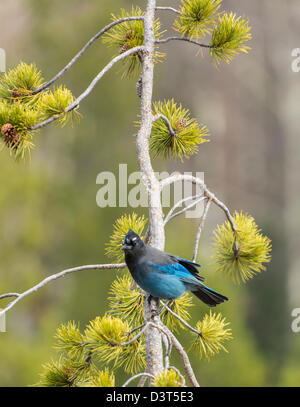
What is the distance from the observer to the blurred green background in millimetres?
8195

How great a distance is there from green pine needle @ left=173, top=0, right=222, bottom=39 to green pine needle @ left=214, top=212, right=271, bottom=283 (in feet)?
2.68

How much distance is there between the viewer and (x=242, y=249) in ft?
8.54

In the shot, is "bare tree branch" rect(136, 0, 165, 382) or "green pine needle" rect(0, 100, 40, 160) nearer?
"bare tree branch" rect(136, 0, 165, 382)

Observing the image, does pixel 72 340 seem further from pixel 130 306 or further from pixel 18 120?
pixel 18 120

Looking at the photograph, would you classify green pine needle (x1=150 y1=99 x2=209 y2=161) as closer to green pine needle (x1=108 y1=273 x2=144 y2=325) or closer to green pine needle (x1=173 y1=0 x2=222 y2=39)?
green pine needle (x1=173 y1=0 x2=222 y2=39)

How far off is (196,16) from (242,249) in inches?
39.8

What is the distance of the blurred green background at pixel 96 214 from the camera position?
323 inches
